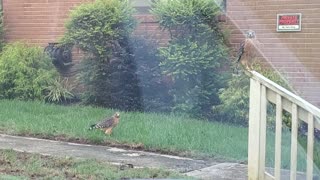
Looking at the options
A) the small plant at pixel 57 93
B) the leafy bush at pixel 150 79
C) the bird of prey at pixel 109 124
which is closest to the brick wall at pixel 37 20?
the small plant at pixel 57 93

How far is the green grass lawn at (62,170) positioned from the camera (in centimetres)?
652

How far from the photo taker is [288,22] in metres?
10.5

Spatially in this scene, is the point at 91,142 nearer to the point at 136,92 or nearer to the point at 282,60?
the point at 136,92

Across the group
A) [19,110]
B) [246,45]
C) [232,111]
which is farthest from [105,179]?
[19,110]

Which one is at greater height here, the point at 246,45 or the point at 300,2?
the point at 300,2

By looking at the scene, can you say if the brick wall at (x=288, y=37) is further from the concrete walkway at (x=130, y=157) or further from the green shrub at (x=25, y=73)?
the green shrub at (x=25, y=73)

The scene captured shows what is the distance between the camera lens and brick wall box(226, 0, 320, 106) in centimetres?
1027

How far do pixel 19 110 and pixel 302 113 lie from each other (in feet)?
20.5

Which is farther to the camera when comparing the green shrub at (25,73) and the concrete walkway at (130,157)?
the green shrub at (25,73)

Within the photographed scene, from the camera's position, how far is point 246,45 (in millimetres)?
8023

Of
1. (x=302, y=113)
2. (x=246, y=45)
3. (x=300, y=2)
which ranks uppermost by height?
(x=300, y=2)

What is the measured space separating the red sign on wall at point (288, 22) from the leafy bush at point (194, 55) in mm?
981

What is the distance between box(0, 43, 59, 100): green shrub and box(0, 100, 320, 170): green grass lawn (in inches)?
35.1

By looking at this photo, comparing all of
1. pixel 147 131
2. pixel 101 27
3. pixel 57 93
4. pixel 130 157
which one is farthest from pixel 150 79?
pixel 130 157
